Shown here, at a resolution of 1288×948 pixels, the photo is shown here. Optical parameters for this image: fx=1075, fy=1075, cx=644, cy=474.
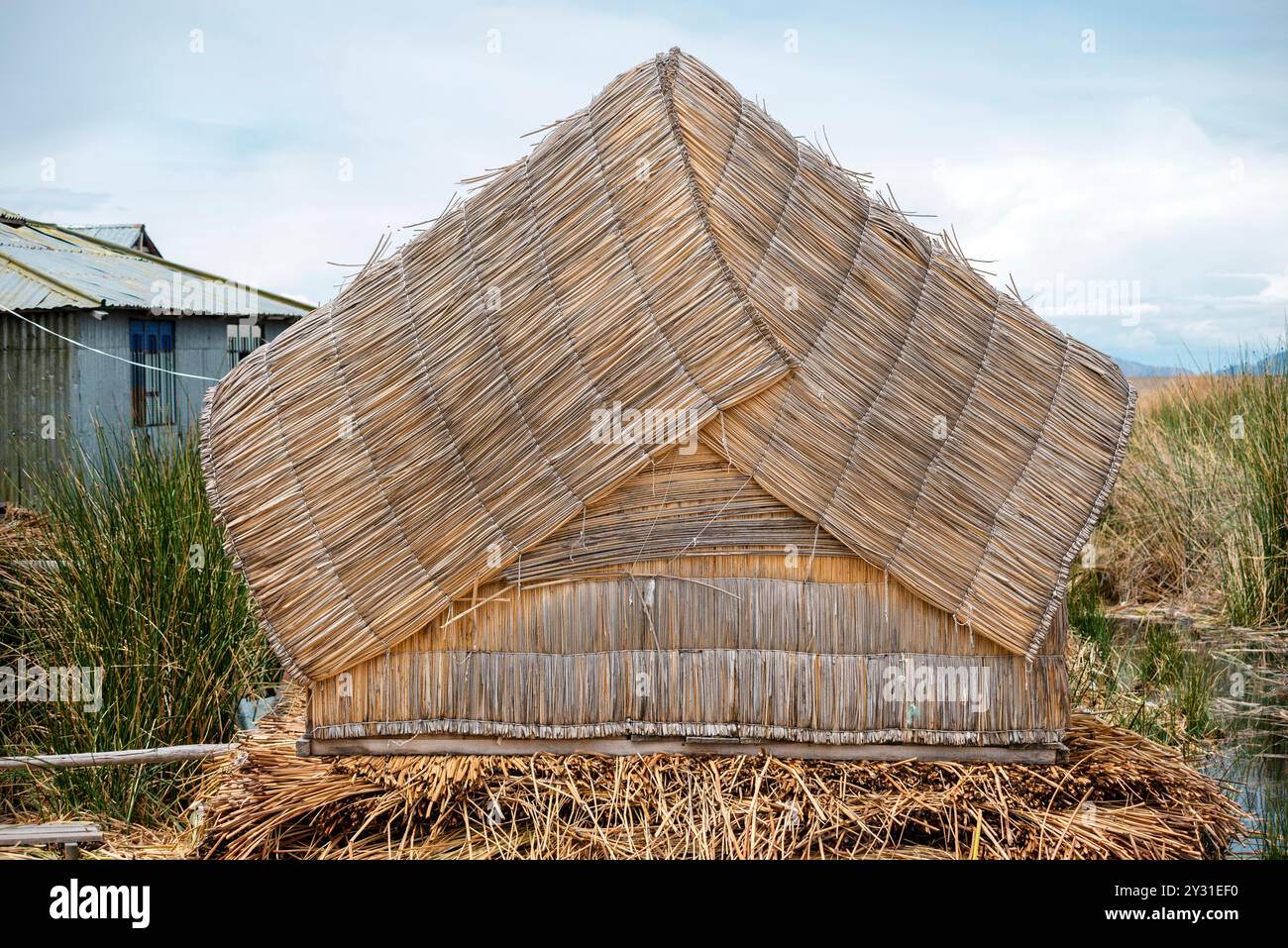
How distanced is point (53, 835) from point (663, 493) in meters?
2.43

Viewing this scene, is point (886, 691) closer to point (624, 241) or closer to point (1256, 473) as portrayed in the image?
point (624, 241)

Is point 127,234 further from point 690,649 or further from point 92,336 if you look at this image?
point 690,649

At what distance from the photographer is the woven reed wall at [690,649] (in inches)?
140

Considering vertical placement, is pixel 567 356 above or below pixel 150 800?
above

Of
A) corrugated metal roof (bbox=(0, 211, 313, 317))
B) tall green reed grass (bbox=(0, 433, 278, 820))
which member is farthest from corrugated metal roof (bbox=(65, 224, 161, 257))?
tall green reed grass (bbox=(0, 433, 278, 820))

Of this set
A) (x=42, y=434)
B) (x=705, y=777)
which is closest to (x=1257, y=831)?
(x=705, y=777)

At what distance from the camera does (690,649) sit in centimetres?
358

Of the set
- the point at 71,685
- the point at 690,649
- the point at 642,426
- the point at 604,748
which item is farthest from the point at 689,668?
the point at 71,685

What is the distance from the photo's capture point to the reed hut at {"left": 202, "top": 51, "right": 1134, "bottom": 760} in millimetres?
3535

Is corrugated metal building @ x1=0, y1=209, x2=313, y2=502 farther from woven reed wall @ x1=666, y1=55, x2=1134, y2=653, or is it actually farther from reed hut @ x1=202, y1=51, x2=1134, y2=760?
woven reed wall @ x1=666, y1=55, x2=1134, y2=653

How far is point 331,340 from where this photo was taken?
3.71 m

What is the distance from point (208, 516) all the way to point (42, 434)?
877cm
